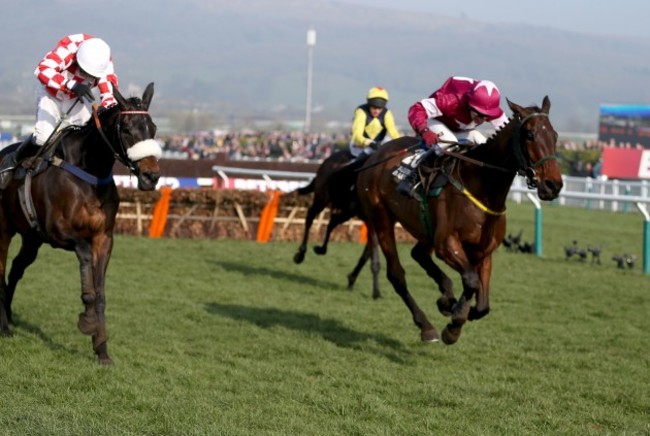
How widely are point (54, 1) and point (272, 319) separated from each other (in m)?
198

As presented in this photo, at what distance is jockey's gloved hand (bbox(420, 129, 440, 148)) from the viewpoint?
743 centimetres

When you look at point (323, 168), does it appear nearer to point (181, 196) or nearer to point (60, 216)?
point (181, 196)

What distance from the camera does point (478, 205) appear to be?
271 inches

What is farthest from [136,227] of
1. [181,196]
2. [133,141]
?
[133,141]

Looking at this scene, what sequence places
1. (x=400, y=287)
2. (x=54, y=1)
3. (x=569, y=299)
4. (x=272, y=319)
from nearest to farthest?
(x=400, y=287) → (x=272, y=319) → (x=569, y=299) → (x=54, y=1)

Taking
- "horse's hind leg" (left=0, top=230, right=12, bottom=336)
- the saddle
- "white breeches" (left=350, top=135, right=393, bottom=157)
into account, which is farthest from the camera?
"white breeches" (left=350, top=135, right=393, bottom=157)

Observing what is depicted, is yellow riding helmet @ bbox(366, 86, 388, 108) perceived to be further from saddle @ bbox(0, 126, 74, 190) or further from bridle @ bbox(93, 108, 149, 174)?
bridle @ bbox(93, 108, 149, 174)

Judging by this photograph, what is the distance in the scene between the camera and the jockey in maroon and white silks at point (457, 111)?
7.16 m

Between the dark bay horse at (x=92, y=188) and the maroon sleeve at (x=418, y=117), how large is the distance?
204cm

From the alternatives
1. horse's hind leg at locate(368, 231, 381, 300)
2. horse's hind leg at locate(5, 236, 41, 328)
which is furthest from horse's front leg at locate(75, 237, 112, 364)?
horse's hind leg at locate(368, 231, 381, 300)

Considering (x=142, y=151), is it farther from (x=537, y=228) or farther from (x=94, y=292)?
(x=537, y=228)

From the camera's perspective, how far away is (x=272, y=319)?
870cm

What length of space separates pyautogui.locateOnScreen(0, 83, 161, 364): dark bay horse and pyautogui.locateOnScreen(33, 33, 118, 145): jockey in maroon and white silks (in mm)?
241

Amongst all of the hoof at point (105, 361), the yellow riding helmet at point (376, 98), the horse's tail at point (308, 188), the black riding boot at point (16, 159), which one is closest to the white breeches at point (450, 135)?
the yellow riding helmet at point (376, 98)
